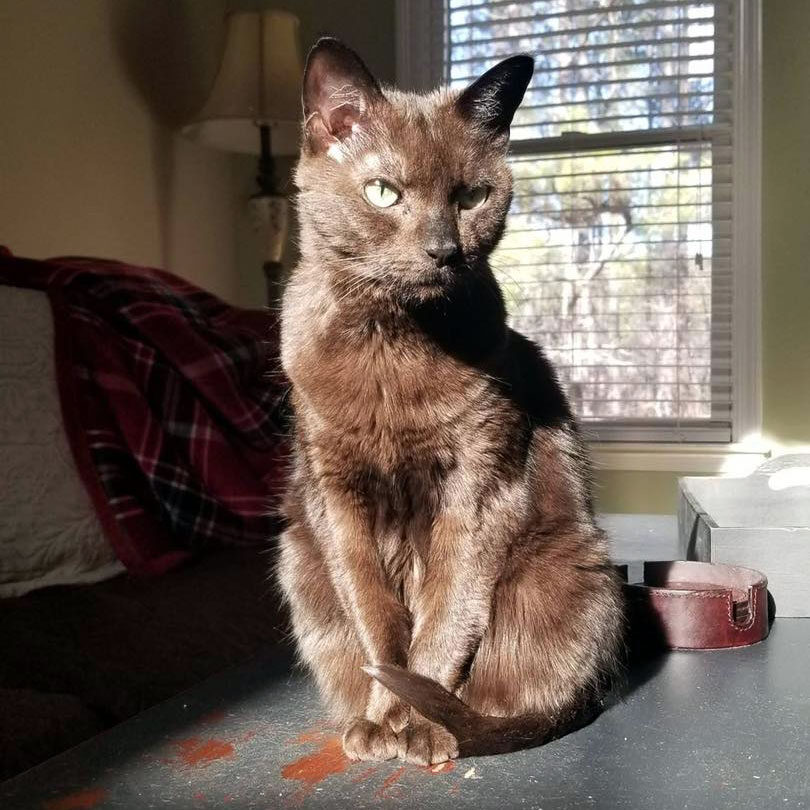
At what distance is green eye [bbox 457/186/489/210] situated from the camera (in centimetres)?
72

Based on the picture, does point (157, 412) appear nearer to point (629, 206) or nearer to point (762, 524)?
point (762, 524)

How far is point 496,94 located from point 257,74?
220 centimetres

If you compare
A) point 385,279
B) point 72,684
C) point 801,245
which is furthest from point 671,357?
point 385,279

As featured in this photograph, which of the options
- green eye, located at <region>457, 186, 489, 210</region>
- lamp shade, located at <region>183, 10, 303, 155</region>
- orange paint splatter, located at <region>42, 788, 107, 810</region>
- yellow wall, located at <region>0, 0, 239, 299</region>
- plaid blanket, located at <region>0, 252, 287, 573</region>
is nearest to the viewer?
orange paint splatter, located at <region>42, 788, 107, 810</region>

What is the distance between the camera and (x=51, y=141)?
2541 mm

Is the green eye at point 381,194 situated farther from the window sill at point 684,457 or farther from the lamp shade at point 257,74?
the window sill at point 684,457

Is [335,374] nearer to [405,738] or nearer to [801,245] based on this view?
[405,738]

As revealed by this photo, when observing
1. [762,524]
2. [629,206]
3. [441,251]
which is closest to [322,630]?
[441,251]

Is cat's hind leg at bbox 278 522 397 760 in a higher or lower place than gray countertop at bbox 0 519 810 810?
higher

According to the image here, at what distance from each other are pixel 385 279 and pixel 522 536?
Answer: 233 mm

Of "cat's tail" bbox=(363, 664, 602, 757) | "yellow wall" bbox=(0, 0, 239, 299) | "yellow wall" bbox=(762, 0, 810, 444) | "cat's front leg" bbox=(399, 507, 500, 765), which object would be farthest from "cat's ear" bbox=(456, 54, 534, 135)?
"yellow wall" bbox=(762, 0, 810, 444)

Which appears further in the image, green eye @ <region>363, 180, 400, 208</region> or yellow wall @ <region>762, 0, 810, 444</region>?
yellow wall @ <region>762, 0, 810, 444</region>

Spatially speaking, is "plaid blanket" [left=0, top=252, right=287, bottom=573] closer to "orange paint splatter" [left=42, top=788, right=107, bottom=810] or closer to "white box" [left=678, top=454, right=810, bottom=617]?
"white box" [left=678, top=454, right=810, bottom=617]

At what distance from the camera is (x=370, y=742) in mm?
689
